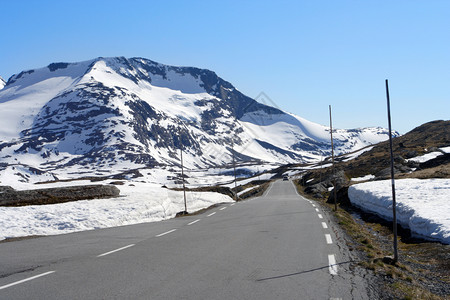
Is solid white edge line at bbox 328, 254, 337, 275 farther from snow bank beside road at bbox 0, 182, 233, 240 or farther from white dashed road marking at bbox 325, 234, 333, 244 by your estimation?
snow bank beside road at bbox 0, 182, 233, 240

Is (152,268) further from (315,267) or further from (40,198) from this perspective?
(40,198)

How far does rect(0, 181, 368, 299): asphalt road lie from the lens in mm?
6934

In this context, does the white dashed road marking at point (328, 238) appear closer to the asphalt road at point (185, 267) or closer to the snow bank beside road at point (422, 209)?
the asphalt road at point (185, 267)

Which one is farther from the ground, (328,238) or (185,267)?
(185,267)

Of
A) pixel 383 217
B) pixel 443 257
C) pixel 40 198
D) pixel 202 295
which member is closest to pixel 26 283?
pixel 202 295

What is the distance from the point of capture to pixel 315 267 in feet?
29.1

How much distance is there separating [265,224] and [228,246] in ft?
19.7

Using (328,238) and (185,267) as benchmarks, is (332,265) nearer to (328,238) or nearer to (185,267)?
(185,267)

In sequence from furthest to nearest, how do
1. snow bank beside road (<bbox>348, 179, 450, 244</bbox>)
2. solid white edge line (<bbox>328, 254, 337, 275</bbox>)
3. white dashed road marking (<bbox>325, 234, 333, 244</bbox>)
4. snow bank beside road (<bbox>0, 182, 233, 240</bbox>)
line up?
snow bank beside road (<bbox>0, 182, 233, 240</bbox>)
snow bank beside road (<bbox>348, 179, 450, 244</bbox>)
white dashed road marking (<bbox>325, 234, 333, 244</bbox>)
solid white edge line (<bbox>328, 254, 337, 275</bbox>)

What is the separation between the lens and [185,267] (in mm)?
8914

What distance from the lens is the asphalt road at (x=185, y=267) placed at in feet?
22.7

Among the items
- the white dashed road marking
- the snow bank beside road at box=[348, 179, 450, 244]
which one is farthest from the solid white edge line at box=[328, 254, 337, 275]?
the snow bank beside road at box=[348, 179, 450, 244]

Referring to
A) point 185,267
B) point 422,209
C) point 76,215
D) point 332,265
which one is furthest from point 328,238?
point 76,215

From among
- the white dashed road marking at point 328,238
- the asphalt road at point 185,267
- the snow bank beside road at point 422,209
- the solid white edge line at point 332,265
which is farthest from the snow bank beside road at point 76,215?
the snow bank beside road at point 422,209
